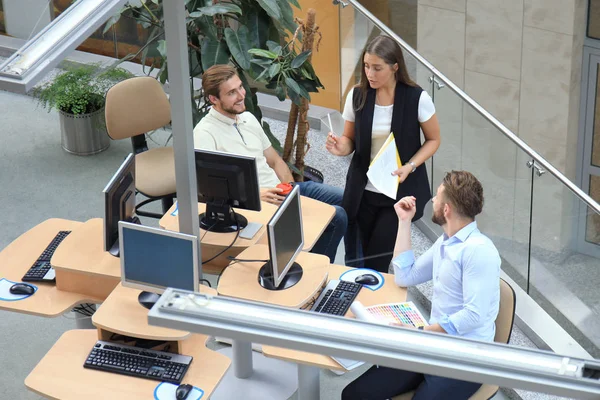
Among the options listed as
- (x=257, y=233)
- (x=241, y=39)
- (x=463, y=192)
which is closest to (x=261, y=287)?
(x=257, y=233)

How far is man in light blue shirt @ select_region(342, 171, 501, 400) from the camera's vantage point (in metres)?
4.13

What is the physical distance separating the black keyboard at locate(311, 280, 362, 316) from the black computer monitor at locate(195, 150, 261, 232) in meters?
0.55

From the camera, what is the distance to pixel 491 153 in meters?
5.88

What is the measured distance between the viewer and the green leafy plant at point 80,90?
7.41 metres

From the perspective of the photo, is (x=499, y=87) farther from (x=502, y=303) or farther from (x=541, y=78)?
(x=502, y=303)

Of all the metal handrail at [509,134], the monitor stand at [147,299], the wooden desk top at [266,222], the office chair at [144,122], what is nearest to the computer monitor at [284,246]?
the wooden desk top at [266,222]

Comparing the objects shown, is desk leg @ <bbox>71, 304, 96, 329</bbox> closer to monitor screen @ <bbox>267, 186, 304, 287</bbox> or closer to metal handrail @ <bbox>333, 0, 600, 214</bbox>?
monitor screen @ <bbox>267, 186, 304, 287</bbox>

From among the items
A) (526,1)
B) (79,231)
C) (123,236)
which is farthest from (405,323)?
(526,1)

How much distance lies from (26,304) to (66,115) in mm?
3141

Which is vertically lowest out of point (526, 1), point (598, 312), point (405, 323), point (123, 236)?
point (598, 312)

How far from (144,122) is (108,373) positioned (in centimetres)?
246

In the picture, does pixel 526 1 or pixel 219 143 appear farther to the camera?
pixel 526 1

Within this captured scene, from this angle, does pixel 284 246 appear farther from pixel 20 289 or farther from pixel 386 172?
pixel 20 289

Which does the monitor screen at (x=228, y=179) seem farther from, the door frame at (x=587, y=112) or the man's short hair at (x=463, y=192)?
the door frame at (x=587, y=112)
